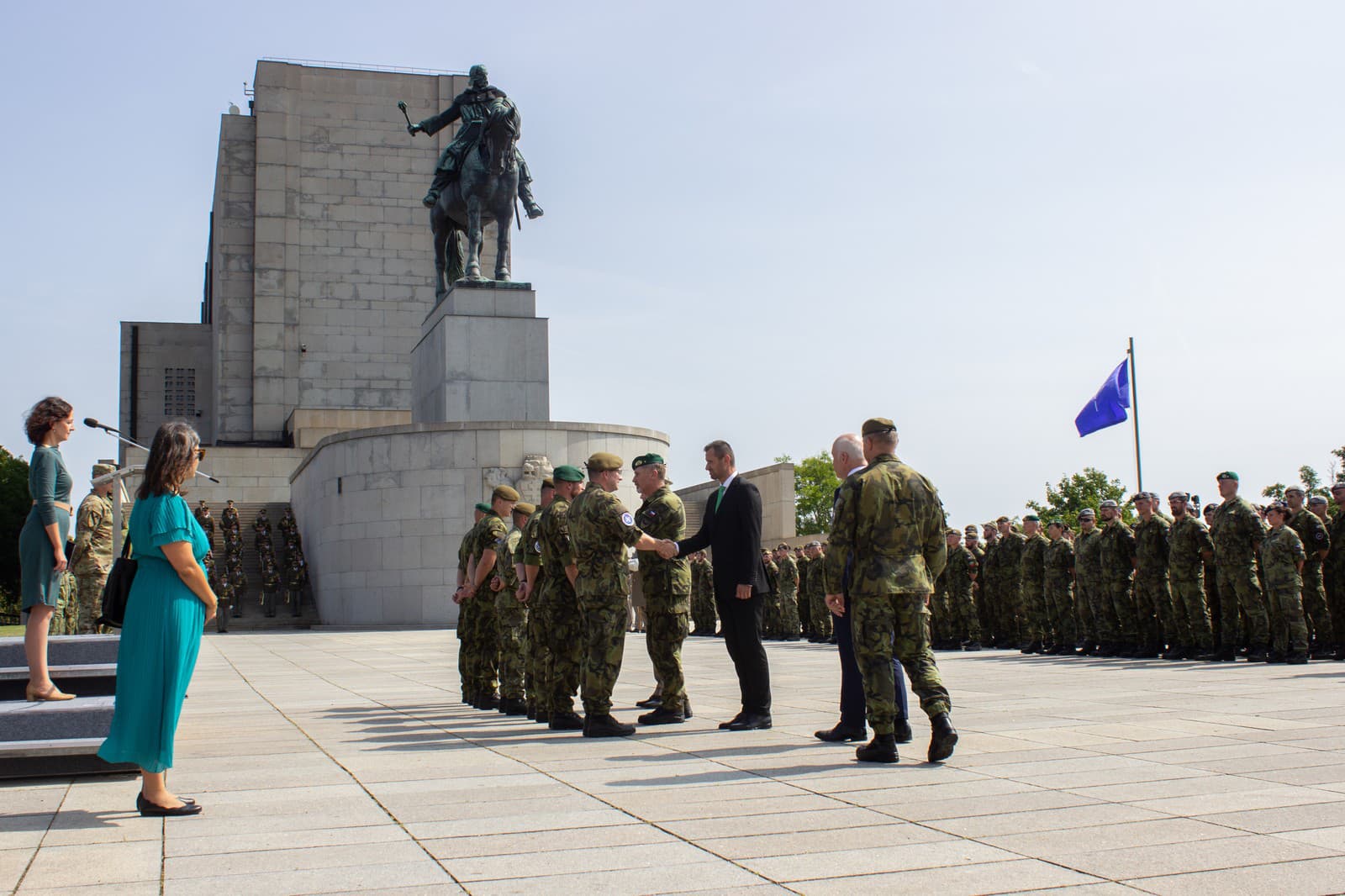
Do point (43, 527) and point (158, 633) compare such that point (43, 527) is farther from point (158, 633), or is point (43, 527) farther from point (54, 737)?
point (158, 633)

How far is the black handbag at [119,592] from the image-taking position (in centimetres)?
536

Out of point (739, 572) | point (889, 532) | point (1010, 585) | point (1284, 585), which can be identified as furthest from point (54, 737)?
point (1010, 585)

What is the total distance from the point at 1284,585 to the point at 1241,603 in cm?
59

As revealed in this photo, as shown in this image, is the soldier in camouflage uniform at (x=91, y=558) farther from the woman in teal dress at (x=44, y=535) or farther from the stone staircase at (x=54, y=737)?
the stone staircase at (x=54, y=737)

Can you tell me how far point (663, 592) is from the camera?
823 cm

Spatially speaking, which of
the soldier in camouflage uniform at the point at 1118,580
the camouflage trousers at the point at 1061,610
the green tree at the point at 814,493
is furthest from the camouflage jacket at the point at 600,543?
the green tree at the point at 814,493

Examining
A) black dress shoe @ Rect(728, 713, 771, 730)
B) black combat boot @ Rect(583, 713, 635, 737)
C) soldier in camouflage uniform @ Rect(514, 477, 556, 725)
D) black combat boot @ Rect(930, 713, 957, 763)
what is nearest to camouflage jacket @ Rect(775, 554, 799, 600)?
soldier in camouflage uniform @ Rect(514, 477, 556, 725)

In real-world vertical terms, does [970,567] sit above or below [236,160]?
below

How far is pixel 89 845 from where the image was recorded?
4809mm

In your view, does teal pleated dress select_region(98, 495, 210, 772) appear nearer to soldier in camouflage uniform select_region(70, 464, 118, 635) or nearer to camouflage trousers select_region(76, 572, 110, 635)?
soldier in camouflage uniform select_region(70, 464, 118, 635)

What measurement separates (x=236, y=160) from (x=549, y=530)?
1647 inches

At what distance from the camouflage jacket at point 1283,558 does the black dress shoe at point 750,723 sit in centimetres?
714

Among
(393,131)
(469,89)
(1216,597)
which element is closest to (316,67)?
(393,131)

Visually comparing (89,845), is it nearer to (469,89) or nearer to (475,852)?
(475,852)
